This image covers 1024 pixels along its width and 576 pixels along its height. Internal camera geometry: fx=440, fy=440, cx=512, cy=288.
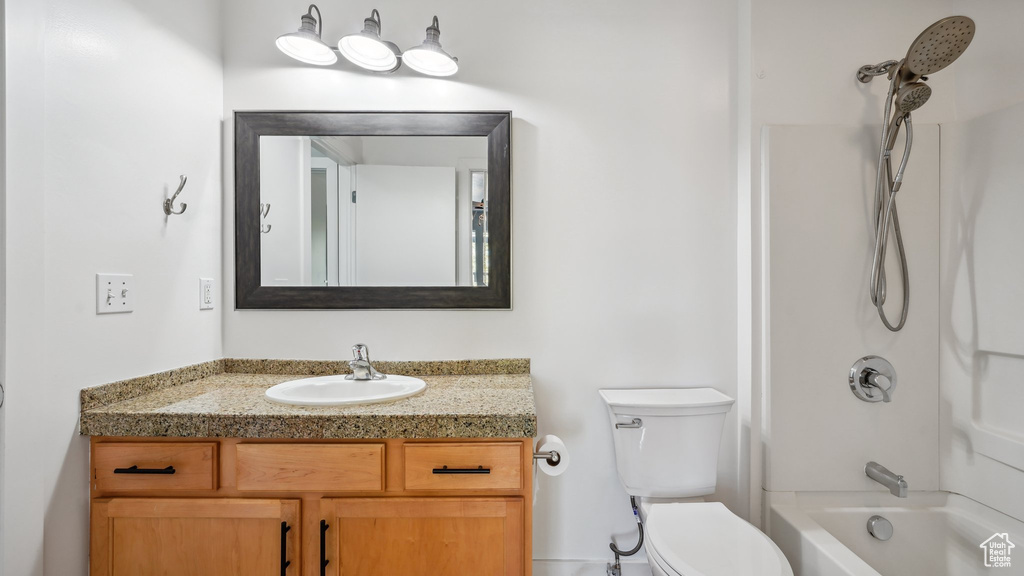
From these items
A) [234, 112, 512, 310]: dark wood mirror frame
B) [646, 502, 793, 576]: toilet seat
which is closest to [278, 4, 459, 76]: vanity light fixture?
[234, 112, 512, 310]: dark wood mirror frame

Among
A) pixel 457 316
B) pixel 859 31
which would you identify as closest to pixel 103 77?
pixel 457 316

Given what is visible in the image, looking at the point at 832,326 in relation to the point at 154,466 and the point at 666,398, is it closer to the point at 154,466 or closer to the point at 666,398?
the point at 666,398

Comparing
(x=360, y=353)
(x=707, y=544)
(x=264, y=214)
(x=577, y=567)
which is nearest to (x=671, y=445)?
(x=707, y=544)

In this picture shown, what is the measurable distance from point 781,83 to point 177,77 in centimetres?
212

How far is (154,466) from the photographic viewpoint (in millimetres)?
1150

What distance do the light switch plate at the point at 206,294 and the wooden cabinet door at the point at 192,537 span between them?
0.68m

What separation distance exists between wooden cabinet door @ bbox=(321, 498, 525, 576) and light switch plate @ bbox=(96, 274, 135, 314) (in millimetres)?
817

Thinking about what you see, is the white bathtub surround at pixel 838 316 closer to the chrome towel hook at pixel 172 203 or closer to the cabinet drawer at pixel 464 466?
the cabinet drawer at pixel 464 466

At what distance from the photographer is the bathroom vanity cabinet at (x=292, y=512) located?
1138mm

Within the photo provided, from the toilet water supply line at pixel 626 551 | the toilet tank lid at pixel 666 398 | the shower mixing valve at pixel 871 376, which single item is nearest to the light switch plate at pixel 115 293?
the toilet tank lid at pixel 666 398

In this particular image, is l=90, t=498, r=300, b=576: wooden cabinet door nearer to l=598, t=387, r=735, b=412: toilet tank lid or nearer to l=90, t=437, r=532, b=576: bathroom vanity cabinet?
l=90, t=437, r=532, b=576: bathroom vanity cabinet

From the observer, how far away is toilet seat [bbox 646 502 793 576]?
3.67 ft

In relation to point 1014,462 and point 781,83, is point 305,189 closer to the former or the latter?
point 781,83

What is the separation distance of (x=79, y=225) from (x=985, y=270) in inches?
107
